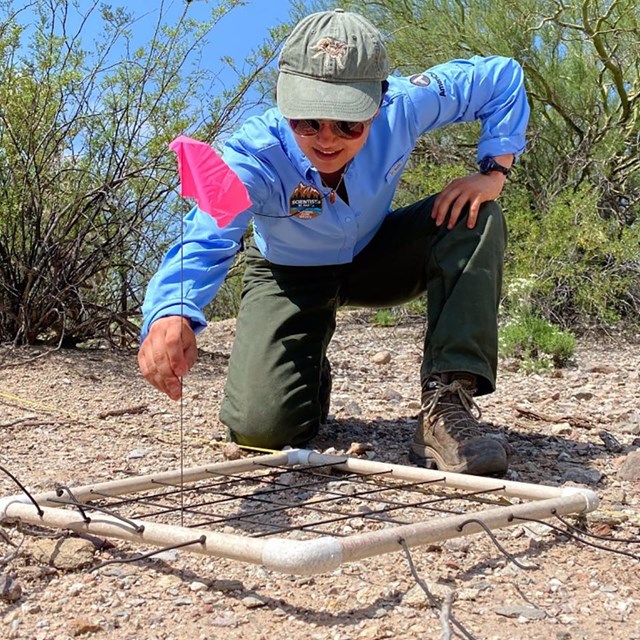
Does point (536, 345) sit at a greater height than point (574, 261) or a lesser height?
lesser

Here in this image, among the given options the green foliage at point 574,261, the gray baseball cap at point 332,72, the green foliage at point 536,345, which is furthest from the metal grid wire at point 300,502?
the green foliage at point 574,261

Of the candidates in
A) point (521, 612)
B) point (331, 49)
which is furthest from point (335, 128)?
point (521, 612)

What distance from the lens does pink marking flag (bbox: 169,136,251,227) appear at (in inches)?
65.7

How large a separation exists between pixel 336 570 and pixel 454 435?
0.78 metres

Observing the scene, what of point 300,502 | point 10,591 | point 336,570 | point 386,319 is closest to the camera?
point 10,591

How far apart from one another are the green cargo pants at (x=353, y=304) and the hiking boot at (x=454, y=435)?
0.05 meters

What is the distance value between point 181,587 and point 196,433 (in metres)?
1.39

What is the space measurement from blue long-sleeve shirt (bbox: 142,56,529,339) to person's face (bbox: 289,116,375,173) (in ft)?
0.53

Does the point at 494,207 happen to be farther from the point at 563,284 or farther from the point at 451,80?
the point at 563,284

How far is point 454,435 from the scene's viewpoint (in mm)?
2309

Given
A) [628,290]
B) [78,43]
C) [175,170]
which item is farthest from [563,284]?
[78,43]

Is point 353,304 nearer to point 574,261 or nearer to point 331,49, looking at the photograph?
point 331,49

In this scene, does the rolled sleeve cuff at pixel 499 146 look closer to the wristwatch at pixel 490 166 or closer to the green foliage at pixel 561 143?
the wristwatch at pixel 490 166

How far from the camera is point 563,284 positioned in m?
5.95
